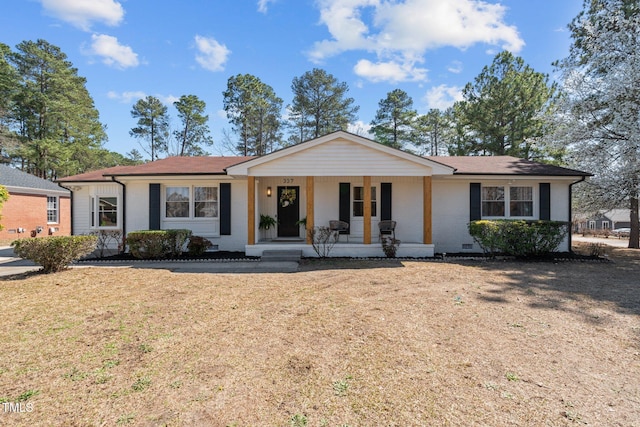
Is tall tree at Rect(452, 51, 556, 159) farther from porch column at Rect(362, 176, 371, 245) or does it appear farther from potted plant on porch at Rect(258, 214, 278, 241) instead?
potted plant on porch at Rect(258, 214, 278, 241)

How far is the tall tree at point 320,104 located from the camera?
29.1 meters

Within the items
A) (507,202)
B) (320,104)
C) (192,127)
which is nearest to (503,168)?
(507,202)

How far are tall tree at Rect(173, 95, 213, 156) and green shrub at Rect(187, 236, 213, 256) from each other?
27058 millimetres

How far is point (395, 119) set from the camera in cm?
3083

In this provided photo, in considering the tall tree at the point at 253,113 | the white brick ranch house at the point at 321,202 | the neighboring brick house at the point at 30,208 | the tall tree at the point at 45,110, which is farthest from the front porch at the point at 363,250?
the tall tree at the point at 45,110

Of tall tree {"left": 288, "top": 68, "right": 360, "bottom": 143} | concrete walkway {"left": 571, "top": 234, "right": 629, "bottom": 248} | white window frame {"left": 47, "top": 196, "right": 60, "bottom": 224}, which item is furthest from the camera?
tall tree {"left": 288, "top": 68, "right": 360, "bottom": 143}

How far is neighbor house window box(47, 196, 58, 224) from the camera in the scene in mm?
21750

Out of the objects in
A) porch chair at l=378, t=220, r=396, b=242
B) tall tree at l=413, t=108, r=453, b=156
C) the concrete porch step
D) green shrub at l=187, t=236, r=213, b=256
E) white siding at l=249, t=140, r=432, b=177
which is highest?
tall tree at l=413, t=108, r=453, b=156

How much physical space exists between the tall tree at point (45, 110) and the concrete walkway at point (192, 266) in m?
20.9

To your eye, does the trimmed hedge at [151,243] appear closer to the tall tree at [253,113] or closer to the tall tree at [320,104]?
the tall tree at [320,104]

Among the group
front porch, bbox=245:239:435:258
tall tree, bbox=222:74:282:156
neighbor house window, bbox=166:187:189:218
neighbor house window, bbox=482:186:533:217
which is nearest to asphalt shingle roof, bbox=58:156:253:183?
neighbor house window, bbox=166:187:189:218

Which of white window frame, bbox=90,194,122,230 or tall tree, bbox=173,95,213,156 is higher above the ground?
tall tree, bbox=173,95,213,156

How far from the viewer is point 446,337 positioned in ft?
13.7

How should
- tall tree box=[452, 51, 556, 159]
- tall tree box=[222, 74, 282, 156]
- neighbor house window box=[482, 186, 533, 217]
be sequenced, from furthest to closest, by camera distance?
tall tree box=[222, 74, 282, 156] → tall tree box=[452, 51, 556, 159] → neighbor house window box=[482, 186, 533, 217]
